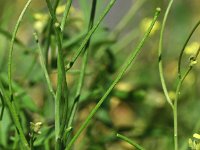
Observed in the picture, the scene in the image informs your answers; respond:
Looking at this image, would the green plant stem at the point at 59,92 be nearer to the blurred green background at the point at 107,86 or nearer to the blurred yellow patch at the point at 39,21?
the blurred green background at the point at 107,86

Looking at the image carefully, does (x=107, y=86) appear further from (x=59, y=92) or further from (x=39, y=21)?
(x=59, y=92)

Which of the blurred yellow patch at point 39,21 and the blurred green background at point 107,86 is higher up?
the blurred yellow patch at point 39,21

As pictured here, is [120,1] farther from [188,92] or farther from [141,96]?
[141,96]

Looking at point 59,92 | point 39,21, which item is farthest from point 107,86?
point 59,92

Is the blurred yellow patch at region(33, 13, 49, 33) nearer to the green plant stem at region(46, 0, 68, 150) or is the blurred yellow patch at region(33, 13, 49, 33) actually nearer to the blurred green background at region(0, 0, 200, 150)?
the blurred green background at region(0, 0, 200, 150)

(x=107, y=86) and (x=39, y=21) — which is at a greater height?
(x=39, y=21)

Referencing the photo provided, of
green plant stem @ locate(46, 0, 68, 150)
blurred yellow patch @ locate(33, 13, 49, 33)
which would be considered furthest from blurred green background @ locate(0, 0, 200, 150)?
green plant stem @ locate(46, 0, 68, 150)

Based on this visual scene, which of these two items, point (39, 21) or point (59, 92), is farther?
point (39, 21)

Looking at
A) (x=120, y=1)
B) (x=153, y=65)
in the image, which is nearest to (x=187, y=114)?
(x=153, y=65)

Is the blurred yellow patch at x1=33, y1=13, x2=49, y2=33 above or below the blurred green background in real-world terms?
above

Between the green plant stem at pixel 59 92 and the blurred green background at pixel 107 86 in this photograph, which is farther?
the blurred green background at pixel 107 86

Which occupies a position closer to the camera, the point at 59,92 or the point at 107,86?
the point at 59,92

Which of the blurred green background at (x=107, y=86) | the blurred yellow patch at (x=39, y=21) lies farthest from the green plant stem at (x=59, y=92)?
the blurred yellow patch at (x=39, y=21)
